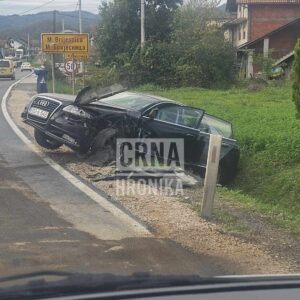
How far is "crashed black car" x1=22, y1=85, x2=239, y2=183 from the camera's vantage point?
11.7 meters

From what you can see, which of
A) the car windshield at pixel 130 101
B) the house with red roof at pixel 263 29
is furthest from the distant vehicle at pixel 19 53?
the car windshield at pixel 130 101

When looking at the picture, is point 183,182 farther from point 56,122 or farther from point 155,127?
point 56,122

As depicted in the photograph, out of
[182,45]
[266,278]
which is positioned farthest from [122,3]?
[266,278]

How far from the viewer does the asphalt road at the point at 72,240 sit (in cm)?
570

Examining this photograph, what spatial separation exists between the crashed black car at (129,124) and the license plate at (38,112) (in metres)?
0.03

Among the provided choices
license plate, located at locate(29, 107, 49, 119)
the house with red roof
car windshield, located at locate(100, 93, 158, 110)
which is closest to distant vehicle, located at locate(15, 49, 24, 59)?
the house with red roof

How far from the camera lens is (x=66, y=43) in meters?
24.4

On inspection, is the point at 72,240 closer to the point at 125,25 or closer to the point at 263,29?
the point at 125,25

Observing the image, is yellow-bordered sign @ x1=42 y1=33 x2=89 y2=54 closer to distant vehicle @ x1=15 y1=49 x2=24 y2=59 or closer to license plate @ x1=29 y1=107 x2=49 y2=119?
license plate @ x1=29 y1=107 x2=49 y2=119

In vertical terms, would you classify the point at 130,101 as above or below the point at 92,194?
above

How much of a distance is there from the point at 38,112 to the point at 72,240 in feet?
20.8

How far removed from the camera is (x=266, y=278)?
Answer: 254cm

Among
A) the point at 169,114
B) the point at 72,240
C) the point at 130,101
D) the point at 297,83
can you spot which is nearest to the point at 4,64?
the point at 130,101

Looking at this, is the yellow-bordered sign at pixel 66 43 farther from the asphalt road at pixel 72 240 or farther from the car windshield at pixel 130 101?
the asphalt road at pixel 72 240
